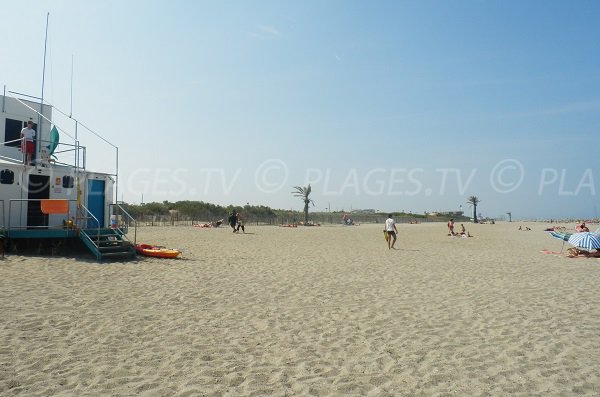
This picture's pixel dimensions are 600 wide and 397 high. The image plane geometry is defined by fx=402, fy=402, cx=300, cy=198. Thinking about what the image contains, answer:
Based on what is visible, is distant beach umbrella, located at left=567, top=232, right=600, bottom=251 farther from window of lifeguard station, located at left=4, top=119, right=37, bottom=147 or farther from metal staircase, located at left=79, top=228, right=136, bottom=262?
window of lifeguard station, located at left=4, top=119, right=37, bottom=147

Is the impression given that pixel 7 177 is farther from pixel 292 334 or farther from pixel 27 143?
pixel 292 334

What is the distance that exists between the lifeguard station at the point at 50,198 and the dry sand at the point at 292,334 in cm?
211

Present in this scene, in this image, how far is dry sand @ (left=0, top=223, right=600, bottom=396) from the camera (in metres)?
3.98

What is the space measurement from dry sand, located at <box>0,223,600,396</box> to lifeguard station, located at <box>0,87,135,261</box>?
2.11m

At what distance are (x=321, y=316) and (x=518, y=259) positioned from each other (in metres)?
11.4

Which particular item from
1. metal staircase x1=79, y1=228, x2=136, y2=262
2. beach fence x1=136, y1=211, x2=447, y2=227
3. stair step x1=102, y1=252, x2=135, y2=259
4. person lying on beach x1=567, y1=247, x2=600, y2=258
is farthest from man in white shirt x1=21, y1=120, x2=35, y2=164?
beach fence x1=136, y1=211, x2=447, y2=227

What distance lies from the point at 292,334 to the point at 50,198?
35.9 ft

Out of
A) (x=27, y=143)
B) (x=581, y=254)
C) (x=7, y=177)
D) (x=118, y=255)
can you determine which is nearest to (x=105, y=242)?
(x=118, y=255)

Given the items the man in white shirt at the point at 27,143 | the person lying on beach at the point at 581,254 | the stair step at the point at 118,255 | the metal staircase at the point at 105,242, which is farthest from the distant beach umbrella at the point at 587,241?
the man in white shirt at the point at 27,143

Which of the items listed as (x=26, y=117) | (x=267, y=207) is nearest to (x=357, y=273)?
(x=26, y=117)

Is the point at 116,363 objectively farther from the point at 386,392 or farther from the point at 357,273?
the point at 357,273

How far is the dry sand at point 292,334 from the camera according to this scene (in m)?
3.98

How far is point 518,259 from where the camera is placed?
1488 centimetres

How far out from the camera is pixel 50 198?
42.3 feet
